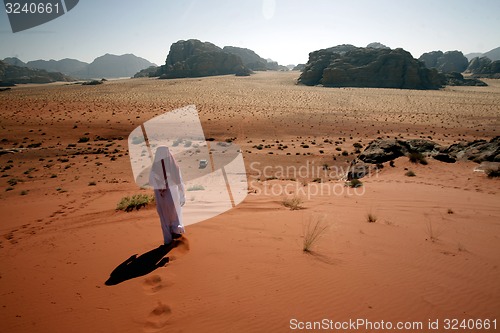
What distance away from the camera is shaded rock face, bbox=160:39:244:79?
102250 mm

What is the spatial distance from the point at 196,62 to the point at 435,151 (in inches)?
4015

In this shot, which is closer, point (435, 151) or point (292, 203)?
point (292, 203)

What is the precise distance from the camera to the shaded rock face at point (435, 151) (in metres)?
13.4

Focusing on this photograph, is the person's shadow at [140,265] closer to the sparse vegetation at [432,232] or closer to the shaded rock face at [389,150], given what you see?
the sparse vegetation at [432,232]

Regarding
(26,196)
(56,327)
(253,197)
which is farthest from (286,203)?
(26,196)

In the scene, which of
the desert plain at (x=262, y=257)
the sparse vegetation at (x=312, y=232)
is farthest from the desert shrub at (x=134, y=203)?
the sparse vegetation at (x=312, y=232)

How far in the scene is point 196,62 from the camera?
10594cm

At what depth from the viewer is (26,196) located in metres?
11.1

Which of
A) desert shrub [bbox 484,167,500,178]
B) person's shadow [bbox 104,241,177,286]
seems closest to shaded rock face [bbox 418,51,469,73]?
desert shrub [bbox 484,167,500,178]

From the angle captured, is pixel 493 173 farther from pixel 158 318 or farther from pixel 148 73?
pixel 148 73

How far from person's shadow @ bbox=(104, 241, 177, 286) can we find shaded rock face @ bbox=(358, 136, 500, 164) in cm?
1228

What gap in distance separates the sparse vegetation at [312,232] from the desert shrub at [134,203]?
4.83 metres

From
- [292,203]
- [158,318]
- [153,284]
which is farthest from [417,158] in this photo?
[158,318]

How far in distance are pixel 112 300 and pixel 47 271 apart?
65.5 inches
